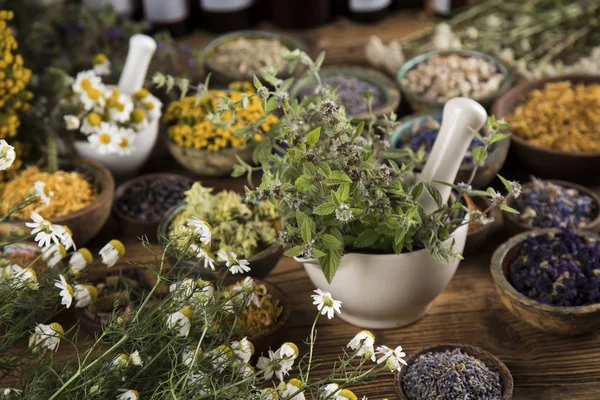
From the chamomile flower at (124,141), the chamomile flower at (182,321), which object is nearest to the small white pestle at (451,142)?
the chamomile flower at (182,321)

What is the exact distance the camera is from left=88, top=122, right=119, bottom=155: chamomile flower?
1750mm

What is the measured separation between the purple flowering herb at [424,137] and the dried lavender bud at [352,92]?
0.47ft

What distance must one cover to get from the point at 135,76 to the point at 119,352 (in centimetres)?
77

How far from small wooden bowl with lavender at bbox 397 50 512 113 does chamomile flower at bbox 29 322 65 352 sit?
105cm

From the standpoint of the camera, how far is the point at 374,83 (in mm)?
2041

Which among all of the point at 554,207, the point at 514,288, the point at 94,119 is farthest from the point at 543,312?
the point at 94,119

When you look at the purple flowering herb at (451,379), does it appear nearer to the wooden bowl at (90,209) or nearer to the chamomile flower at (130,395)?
the chamomile flower at (130,395)

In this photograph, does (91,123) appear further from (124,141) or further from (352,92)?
(352,92)

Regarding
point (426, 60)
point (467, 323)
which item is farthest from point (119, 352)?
point (426, 60)

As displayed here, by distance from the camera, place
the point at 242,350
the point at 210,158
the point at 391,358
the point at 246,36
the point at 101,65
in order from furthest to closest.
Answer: the point at 246,36
the point at 101,65
the point at 210,158
the point at 242,350
the point at 391,358

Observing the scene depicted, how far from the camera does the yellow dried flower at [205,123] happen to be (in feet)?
5.82

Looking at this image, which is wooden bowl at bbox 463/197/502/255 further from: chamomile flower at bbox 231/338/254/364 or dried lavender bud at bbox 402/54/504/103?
chamomile flower at bbox 231/338/254/364

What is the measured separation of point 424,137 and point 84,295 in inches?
30.6

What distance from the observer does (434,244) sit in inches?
49.4
